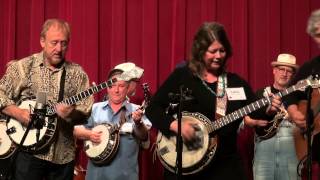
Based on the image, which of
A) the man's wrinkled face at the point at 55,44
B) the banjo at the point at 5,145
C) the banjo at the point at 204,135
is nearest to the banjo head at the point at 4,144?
the banjo at the point at 5,145

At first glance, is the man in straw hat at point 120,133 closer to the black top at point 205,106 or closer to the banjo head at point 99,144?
the banjo head at point 99,144

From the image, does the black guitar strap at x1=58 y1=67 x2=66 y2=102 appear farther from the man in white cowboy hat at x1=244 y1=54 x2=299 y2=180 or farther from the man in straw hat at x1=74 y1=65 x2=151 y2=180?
the man in white cowboy hat at x1=244 y1=54 x2=299 y2=180

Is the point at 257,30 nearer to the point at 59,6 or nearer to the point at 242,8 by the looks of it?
the point at 242,8

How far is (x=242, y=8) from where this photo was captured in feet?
21.1

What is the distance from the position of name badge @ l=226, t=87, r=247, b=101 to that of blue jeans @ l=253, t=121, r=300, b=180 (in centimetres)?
193

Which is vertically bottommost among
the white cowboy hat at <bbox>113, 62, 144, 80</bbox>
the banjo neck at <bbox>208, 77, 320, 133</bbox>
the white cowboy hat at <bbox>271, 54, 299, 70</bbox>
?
the banjo neck at <bbox>208, 77, 320, 133</bbox>

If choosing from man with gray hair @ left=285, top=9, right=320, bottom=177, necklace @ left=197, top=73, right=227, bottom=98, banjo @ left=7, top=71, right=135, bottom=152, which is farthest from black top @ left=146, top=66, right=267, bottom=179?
banjo @ left=7, top=71, right=135, bottom=152

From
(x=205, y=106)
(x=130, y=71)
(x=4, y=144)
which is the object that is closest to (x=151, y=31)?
(x=130, y=71)

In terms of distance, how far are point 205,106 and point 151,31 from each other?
9.23 feet

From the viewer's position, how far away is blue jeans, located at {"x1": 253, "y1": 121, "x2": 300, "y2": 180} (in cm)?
540

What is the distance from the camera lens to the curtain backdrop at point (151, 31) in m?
6.30

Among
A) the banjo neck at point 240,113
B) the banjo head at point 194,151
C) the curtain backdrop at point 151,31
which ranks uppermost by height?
the curtain backdrop at point 151,31

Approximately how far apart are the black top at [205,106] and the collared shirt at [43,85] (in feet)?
2.14

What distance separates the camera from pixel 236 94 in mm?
3604
